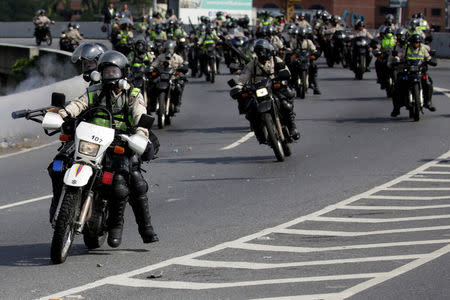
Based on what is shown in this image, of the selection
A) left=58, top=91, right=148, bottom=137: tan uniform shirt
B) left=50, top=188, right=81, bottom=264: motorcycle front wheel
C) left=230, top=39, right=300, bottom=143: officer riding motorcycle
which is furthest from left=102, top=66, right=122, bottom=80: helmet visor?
left=230, top=39, right=300, bottom=143: officer riding motorcycle

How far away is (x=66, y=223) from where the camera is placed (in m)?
8.81

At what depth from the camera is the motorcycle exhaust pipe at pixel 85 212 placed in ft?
29.4

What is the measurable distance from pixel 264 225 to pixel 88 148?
283cm

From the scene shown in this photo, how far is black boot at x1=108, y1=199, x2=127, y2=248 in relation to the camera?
9469mm

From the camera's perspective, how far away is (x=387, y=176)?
15.3m

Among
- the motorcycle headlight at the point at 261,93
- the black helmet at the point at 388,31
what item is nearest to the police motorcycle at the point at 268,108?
the motorcycle headlight at the point at 261,93

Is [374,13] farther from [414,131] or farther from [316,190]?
[316,190]

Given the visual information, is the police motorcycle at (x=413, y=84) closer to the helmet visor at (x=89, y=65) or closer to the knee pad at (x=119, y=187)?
the helmet visor at (x=89, y=65)

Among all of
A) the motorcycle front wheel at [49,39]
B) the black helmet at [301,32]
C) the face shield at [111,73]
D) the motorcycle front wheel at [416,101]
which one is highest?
the face shield at [111,73]

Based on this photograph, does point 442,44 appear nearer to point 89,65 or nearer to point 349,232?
point 89,65

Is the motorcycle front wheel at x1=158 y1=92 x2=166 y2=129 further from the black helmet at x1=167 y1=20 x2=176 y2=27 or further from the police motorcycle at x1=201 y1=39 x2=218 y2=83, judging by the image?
the black helmet at x1=167 y1=20 x2=176 y2=27

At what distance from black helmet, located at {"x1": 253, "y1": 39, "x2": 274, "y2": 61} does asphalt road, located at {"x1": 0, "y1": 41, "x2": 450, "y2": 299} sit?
5.21 ft

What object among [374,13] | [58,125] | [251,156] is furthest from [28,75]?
[374,13]

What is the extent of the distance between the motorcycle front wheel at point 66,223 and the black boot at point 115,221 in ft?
1.80
